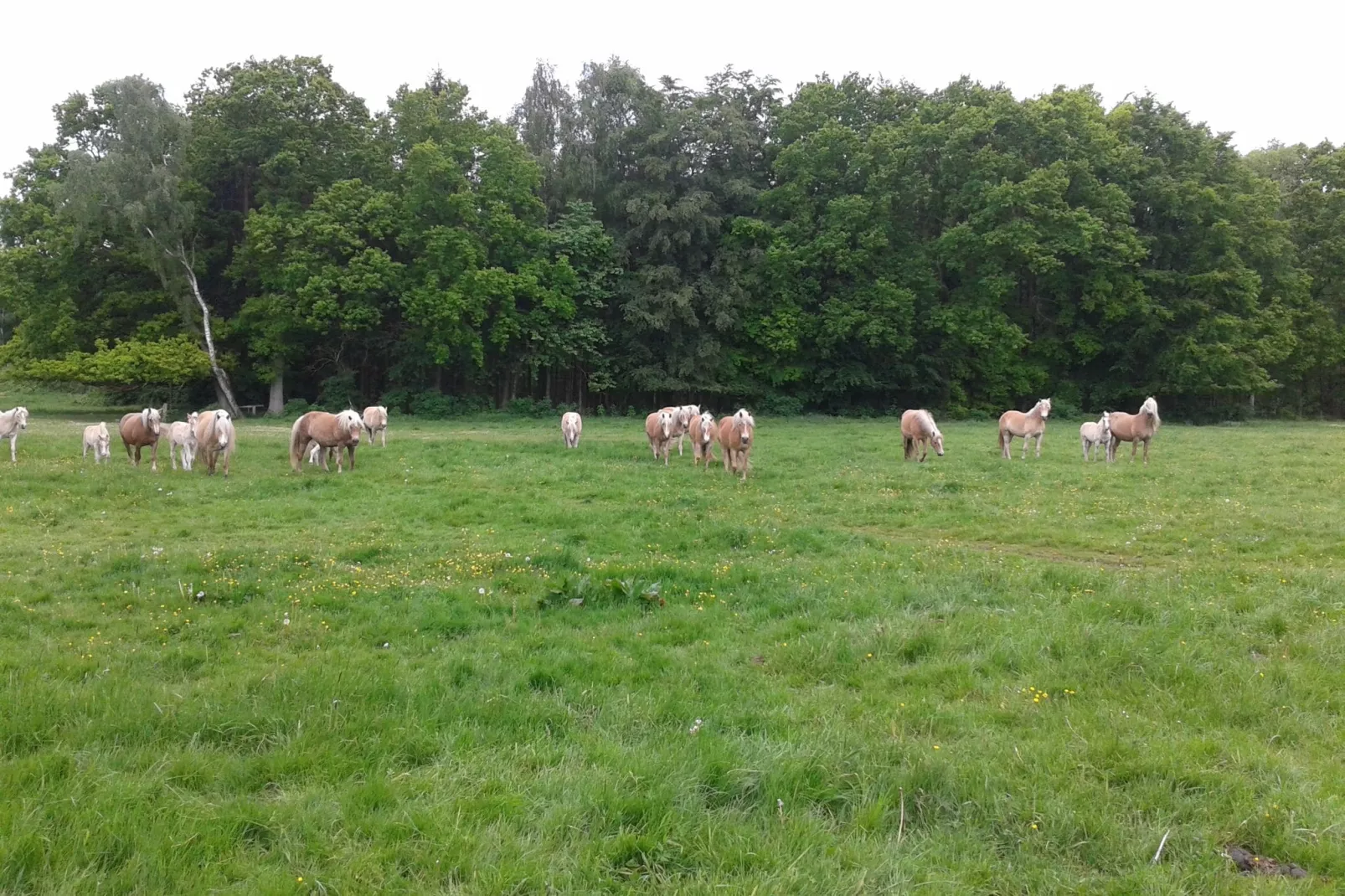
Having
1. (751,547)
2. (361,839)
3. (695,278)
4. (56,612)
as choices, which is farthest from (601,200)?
(361,839)

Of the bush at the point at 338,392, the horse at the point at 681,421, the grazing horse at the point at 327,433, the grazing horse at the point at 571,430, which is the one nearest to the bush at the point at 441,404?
the bush at the point at 338,392

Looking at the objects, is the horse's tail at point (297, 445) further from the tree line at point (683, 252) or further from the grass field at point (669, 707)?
the tree line at point (683, 252)

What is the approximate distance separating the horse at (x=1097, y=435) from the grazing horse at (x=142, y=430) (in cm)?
2258

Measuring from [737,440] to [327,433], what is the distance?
945 cm

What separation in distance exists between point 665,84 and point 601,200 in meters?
6.84

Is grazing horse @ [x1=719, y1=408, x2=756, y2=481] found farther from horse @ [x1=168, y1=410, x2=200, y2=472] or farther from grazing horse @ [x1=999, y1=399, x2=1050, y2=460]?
horse @ [x1=168, y1=410, x2=200, y2=472]

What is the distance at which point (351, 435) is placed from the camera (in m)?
18.1

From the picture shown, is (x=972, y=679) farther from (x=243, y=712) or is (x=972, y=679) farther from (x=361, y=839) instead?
(x=243, y=712)

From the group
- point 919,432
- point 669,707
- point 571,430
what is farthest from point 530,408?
point 669,707

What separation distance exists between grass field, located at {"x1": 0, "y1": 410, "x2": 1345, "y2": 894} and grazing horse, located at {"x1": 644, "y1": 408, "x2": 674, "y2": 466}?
8831mm

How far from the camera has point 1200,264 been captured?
40688mm

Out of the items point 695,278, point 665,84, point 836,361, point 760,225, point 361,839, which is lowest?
point 361,839

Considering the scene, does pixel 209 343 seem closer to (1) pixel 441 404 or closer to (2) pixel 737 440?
(1) pixel 441 404

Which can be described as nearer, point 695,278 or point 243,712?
point 243,712
